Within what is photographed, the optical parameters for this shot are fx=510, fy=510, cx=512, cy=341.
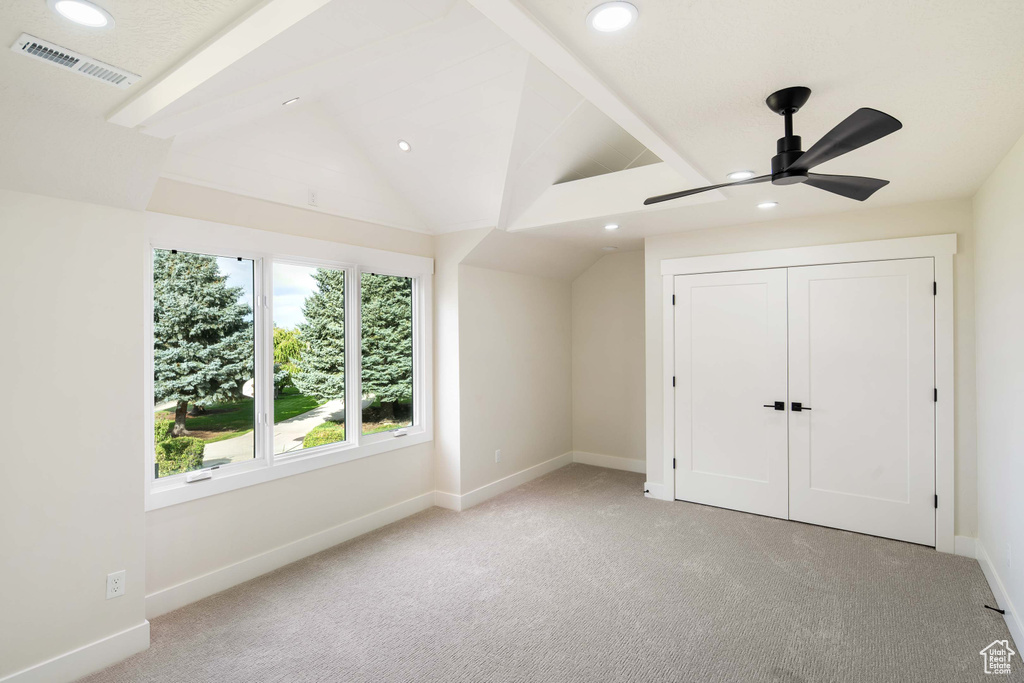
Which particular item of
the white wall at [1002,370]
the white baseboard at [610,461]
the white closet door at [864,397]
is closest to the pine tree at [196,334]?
the white baseboard at [610,461]

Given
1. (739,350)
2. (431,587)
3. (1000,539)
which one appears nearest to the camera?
(1000,539)

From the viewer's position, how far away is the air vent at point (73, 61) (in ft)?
5.12

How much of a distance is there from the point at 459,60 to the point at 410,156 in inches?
37.9

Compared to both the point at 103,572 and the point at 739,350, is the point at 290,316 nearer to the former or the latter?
the point at 103,572

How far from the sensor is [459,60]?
114 inches

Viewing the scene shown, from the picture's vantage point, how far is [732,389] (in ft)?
14.0

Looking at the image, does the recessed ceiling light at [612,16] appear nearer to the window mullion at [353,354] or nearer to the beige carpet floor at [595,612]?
the beige carpet floor at [595,612]

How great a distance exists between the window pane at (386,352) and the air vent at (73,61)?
7.57 feet

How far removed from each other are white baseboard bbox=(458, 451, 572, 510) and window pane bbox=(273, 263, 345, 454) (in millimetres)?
1284

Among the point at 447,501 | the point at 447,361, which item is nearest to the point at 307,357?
the point at 447,361

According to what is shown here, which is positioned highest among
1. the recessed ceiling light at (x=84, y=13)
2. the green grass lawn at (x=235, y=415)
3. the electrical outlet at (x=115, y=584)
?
the recessed ceiling light at (x=84, y=13)

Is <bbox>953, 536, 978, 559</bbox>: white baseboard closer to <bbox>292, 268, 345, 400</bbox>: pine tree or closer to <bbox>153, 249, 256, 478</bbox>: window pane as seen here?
<bbox>292, 268, 345, 400</bbox>: pine tree

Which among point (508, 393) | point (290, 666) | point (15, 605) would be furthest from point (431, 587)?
point (508, 393)

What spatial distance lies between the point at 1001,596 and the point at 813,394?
5.07 feet
